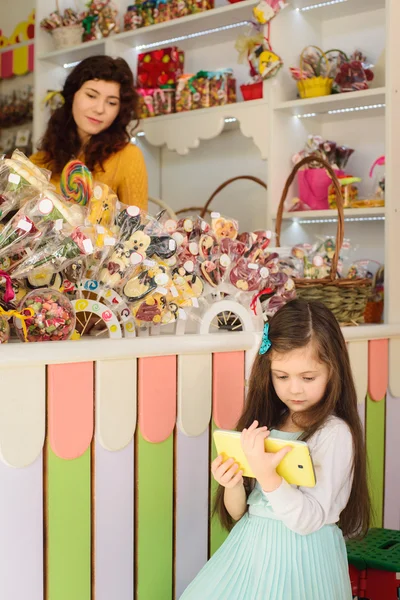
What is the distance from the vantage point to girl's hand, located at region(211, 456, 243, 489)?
4.59ft

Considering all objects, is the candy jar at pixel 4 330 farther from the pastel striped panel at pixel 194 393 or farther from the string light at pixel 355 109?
the string light at pixel 355 109

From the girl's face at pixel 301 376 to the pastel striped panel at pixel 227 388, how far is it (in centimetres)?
25

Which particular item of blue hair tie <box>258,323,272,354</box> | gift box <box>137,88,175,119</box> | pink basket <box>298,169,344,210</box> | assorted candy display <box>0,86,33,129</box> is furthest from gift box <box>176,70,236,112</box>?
blue hair tie <box>258,323,272,354</box>

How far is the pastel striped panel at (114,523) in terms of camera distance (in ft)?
4.87

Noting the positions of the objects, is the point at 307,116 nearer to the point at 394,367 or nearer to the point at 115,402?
the point at 394,367

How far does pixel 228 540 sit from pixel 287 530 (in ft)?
0.42

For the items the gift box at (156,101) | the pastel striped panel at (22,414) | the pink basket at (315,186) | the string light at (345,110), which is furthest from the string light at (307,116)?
the pastel striped panel at (22,414)

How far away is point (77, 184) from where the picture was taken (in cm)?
168

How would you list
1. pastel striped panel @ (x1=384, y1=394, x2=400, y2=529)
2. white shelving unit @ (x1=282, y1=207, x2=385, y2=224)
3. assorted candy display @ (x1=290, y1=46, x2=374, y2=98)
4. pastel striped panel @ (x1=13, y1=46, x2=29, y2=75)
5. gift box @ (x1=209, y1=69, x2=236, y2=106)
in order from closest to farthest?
pastel striped panel @ (x1=384, y1=394, x2=400, y2=529), white shelving unit @ (x1=282, y1=207, x2=385, y2=224), assorted candy display @ (x1=290, y1=46, x2=374, y2=98), gift box @ (x1=209, y1=69, x2=236, y2=106), pastel striped panel @ (x1=13, y1=46, x2=29, y2=75)

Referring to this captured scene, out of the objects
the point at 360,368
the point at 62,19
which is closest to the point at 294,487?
the point at 360,368

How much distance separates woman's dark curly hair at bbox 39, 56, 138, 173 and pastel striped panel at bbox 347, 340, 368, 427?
0.97 m

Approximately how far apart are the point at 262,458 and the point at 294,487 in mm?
100

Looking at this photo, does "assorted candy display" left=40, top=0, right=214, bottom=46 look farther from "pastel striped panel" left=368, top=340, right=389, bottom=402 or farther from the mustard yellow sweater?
"pastel striped panel" left=368, top=340, right=389, bottom=402

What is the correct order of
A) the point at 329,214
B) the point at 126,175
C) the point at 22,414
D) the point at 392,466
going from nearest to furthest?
the point at 22,414 → the point at 392,466 → the point at 126,175 → the point at 329,214
